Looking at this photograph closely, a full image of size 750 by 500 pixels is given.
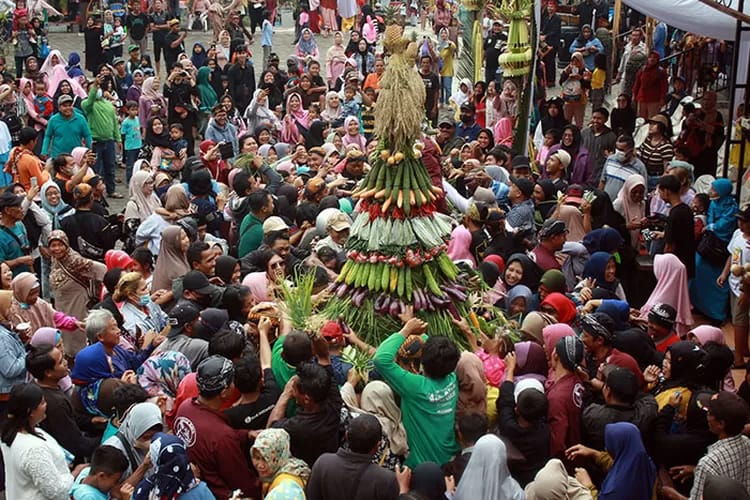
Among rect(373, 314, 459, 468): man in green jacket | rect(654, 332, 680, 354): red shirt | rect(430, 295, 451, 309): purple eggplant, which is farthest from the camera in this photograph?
rect(654, 332, 680, 354): red shirt

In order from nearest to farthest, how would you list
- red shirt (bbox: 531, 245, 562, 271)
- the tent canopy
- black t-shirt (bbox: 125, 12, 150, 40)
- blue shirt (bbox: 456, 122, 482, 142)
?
red shirt (bbox: 531, 245, 562, 271)
the tent canopy
blue shirt (bbox: 456, 122, 482, 142)
black t-shirt (bbox: 125, 12, 150, 40)

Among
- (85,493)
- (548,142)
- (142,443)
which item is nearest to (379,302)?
(142,443)

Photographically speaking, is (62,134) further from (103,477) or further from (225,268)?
(103,477)

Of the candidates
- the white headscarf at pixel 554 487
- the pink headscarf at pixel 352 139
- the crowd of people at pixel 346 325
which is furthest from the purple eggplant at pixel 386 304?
the pink headscarf at pixel 352 139

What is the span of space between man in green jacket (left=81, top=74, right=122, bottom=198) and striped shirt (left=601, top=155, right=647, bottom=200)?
6.86 meters

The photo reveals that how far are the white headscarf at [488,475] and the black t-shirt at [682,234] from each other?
16.0 feet

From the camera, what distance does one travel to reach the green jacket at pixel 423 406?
18.1ft

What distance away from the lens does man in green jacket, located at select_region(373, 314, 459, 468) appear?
217 inches

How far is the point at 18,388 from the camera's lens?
534cm

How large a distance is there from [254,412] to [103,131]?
893cm

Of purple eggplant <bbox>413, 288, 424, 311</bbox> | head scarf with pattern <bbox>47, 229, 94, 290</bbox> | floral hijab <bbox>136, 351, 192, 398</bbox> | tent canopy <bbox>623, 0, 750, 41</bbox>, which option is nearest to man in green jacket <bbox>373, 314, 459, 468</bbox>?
purple eggplant <bbox>413, 288, 424, 311</bbox>

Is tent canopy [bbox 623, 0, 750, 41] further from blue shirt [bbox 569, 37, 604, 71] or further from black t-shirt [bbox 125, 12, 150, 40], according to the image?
black t-shirt [bbox 125, 12, 150, 40]

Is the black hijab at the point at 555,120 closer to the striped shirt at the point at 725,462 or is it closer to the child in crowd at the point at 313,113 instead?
the child in crowd at the point at 313,113

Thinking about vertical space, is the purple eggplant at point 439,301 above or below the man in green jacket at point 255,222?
above
